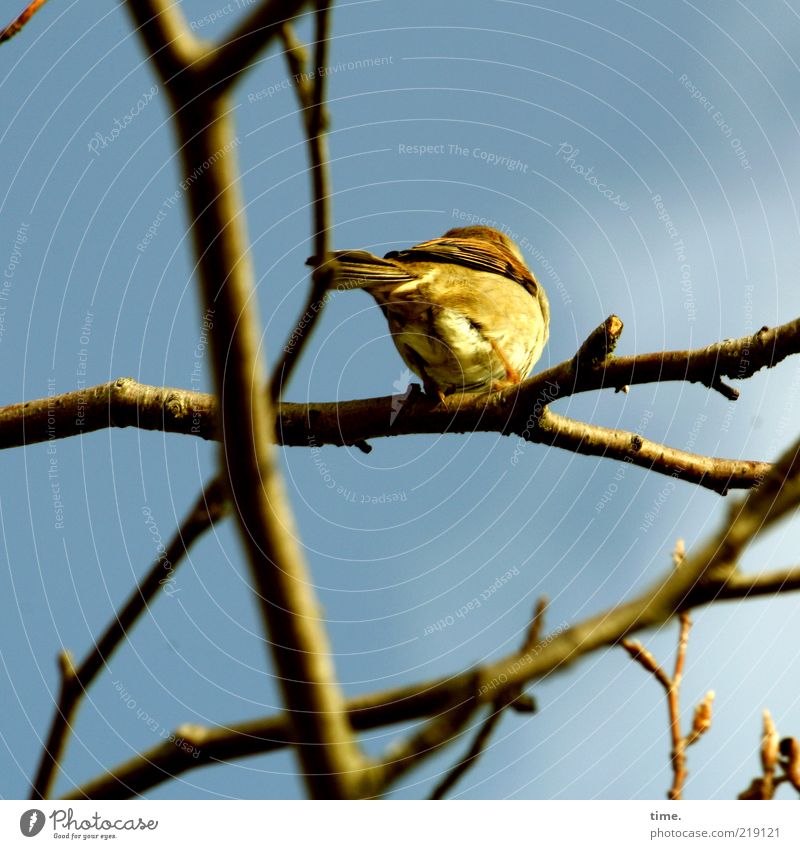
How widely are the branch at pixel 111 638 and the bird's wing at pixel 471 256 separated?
2.34 metres

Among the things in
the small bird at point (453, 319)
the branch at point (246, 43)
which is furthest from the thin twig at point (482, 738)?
the small bird at point (453, 319)

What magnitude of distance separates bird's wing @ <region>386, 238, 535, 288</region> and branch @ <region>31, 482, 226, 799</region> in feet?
7.66

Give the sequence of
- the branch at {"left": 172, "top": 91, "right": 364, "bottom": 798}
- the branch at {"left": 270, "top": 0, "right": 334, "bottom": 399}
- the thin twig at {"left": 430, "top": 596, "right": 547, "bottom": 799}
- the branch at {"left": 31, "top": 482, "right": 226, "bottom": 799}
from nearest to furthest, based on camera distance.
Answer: the branch at {"left": 172, "top": 91, "right": 364, "bottom": 798} → the thin twig at {"left": 430, "top": 596, "right": 547, "bottom": 799} → the branch at {"left": 31, "top": 482, "right": 226, "bottom": 799} → the branch at {"left": 270, "top": 0, "right": 334, "bottom": 399}

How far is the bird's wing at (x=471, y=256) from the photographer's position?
6.07 meters

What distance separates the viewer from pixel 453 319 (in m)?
6.05

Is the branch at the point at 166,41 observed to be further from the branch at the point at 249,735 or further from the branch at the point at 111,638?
the branch at the point at 111,638

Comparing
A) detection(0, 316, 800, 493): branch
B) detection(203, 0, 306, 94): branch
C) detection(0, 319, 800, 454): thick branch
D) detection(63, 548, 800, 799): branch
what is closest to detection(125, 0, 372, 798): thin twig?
detection(203, 0, 306, 94): branch

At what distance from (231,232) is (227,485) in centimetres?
87

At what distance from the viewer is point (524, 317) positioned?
645cm

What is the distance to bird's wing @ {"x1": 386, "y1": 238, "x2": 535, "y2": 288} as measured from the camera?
6.07 meters

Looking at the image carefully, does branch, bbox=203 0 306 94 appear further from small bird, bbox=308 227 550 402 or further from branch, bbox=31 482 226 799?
small bird, bbox=308 227 550 402

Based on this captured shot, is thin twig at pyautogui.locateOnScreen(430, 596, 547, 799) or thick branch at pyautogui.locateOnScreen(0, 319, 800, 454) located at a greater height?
thick branch at pyautogui.locateOnScreen(0, 319, 800, 454)

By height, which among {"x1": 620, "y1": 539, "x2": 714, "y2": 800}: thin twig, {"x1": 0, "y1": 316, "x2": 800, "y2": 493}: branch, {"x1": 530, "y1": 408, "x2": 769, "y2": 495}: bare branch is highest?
{"x1": 0, "y1": 316, "x2": 800, "y2": 493}: branch
